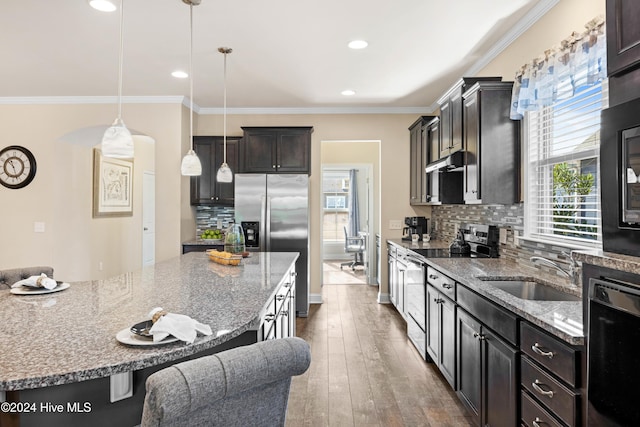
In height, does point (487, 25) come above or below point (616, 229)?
above

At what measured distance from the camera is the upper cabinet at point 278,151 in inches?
201

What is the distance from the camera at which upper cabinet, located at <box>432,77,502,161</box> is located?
3281 millimetres

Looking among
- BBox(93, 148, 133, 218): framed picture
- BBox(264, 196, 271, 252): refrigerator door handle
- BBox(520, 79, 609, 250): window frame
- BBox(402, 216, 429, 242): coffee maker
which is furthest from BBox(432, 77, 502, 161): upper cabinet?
BBox(93, 148, 133, 218): framed picture

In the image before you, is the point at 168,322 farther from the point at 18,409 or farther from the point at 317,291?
the point at 317,291

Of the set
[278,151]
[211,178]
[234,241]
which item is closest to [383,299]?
[278,151]

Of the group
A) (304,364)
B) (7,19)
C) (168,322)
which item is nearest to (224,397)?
(304,364)

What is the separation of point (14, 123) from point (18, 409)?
508 cm

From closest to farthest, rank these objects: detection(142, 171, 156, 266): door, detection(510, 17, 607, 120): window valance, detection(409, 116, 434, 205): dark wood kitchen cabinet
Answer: detection(510, 17, 607, 120): window valance
detection(409, 116, 434, 205): dark wood kitchen cabinet
detection(142, 171, 156, 266): door

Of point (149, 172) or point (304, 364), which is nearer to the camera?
point (304, 364)

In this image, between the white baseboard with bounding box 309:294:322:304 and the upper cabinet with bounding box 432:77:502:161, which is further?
the white baseboard with bounding box 309:294:322:304

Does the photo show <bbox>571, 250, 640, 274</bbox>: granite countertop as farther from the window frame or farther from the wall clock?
the wall clock

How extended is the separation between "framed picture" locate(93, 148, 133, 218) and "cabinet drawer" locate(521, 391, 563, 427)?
5.89 m

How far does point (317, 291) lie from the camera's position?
552cm

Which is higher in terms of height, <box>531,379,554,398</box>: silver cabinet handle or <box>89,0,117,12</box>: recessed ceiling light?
<box>89,0,117,12</box>: recessed ceiling light
